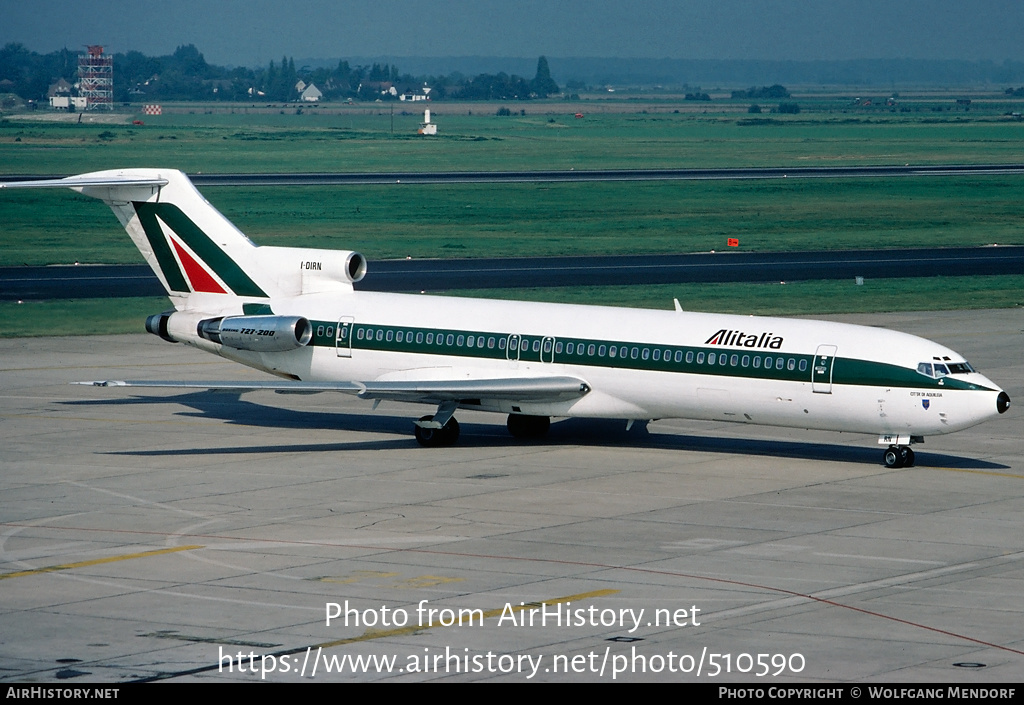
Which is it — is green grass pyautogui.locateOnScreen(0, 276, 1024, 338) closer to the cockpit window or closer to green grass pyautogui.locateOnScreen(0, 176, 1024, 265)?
green grass pyautogui.locateOnScreen(0, 176, 1024, 265)

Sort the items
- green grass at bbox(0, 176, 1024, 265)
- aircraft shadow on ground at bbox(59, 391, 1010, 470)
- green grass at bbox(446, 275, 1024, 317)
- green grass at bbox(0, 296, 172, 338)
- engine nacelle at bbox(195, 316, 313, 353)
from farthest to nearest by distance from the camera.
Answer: green grass at bbox(0, 176, 1024, 265)
green grass at bbox(446, 275, 1024, 317)
green grass at bbox(0, 296, 172, 338)
engine nacelle at bbox(195, 316, 313, 353)
aircraft shadow on ground at bbox(59, 391, 1010, 470)

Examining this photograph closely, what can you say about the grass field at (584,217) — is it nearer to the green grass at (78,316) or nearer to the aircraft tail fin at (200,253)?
the green grass at (78,316)

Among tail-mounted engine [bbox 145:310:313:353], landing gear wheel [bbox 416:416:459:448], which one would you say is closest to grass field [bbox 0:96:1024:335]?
tail-mounted engine [bbox 145:310:313:353]

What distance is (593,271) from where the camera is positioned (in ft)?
223

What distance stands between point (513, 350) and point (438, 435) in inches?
103

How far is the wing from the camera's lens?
33.7 meters

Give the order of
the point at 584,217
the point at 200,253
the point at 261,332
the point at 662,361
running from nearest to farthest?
the point at 662,361 < the point at 261,332 < the point at 200,253 < the point at 584,217

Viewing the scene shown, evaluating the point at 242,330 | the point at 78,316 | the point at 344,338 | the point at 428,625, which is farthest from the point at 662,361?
the point at 78,316

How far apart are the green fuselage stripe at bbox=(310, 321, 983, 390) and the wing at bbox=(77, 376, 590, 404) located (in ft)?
2.26

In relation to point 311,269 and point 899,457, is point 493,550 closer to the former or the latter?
point 899,457

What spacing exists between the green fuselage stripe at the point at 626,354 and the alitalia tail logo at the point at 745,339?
0.44 feet

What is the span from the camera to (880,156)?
152500 millimetres

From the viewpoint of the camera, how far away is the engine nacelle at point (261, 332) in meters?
36.5

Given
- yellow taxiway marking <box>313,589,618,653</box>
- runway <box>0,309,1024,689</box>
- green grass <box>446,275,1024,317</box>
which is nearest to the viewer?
runway <box>0,309,1024,689</box>
